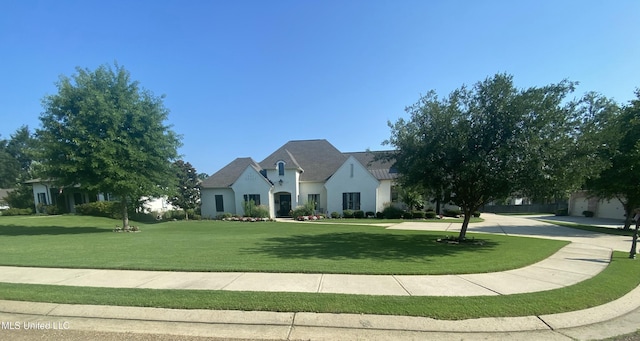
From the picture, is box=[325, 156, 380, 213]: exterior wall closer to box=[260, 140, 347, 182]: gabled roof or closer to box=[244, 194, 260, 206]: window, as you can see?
box=[260, 140, 347, 182]: gabled roof

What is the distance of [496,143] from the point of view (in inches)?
401

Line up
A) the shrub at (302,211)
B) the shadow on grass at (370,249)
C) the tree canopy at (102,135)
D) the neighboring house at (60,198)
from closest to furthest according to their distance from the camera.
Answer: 1. the shadow on grass at (370,249)
2. the tree canopy at (102,135)
3. the shrub at (302,211)
4. the neighboring house at (60,198)

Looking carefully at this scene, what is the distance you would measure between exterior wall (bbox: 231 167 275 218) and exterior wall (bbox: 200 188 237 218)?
3.75 ft

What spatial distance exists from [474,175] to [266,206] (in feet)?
69.9

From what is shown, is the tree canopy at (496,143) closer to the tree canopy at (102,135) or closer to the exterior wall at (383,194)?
the tree canopy at (102,135)

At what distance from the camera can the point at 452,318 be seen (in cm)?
432

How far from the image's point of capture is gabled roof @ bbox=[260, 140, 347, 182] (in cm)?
3083

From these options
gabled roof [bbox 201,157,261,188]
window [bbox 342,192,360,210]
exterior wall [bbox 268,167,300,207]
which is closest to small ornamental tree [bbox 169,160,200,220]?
gabled roof [bbox 201,157,261,188]

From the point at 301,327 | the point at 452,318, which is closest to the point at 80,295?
the point at 301,327

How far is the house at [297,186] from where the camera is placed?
28844mm

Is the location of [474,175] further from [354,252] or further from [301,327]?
[301,327]

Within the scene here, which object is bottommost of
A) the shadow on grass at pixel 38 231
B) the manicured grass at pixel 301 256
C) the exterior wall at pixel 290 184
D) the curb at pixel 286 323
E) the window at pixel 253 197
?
the shadow on grass at pixel 38 231

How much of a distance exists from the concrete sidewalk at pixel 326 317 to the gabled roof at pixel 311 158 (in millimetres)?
23838

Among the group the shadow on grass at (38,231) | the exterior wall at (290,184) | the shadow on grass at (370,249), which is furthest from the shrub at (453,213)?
the shadow on grass at (38,231)
